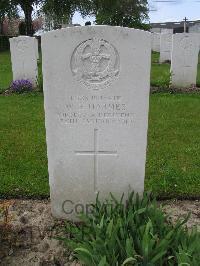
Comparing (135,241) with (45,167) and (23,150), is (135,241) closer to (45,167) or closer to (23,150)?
(45,167)

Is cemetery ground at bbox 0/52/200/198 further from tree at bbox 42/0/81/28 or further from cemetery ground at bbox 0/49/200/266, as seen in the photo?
tree at bbox 42/0/81/28

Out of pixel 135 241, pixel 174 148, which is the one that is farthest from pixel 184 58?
pixel 135 241

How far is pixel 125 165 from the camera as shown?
3574 mm

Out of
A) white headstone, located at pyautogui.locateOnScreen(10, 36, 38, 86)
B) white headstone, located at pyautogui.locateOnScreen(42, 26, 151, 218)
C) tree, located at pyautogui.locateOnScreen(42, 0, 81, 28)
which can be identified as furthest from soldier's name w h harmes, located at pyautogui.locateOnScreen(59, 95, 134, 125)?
tree, located at pyautogui.locateOnScreen(42, 0, 81, 28)

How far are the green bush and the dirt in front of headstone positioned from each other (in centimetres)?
25

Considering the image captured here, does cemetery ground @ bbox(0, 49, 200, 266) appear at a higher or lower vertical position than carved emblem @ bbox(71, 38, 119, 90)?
lower

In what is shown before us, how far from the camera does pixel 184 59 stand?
10.4 m

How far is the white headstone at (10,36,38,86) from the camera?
33.7ft

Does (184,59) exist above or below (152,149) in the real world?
above

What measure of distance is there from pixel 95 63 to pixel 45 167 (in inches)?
81.7

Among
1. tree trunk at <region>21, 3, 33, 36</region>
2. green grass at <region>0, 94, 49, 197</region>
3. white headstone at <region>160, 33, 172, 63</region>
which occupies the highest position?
tree trunk at <region>21, 3, 33, 36</region>

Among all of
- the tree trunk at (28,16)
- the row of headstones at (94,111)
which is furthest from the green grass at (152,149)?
→ the tree trunk at (28,16)

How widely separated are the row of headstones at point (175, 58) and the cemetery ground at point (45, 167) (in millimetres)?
1810

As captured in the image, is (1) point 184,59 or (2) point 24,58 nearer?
(1) point 184,59
